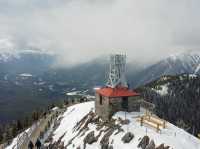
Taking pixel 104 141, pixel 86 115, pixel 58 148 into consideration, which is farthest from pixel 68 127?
pixel 104 141

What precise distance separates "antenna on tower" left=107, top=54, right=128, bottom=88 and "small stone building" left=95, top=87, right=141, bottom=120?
2007 millimetres

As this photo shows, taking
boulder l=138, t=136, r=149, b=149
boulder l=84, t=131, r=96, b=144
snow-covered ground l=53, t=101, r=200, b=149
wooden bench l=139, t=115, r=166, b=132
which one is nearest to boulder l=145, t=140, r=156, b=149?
snow-covered ground l=53, t=101, r=200, b=149

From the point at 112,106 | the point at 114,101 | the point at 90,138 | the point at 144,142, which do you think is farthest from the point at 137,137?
the point at 114,101

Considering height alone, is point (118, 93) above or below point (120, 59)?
below

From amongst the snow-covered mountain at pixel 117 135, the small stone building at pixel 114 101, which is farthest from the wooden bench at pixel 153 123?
the small stone building at pixel 114 101

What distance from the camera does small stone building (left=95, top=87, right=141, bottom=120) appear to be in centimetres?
9869

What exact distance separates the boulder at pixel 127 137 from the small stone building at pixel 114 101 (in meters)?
15.5

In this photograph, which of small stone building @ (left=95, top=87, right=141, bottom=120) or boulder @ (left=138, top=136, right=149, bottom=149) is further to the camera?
small stone building @ (left=95, top=87, right=141, bottom=120)

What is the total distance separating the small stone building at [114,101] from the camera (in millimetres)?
98688

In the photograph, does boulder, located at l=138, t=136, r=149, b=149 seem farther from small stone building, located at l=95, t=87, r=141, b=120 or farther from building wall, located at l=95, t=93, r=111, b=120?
building wall, located at l=95, t=93, r=111, b=120

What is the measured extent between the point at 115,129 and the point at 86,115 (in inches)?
1023

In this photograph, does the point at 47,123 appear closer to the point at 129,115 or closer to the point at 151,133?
the point at 129,115

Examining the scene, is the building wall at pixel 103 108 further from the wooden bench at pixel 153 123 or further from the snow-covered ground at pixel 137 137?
the wooden bench at pixel 153 123

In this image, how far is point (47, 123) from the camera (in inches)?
5305
